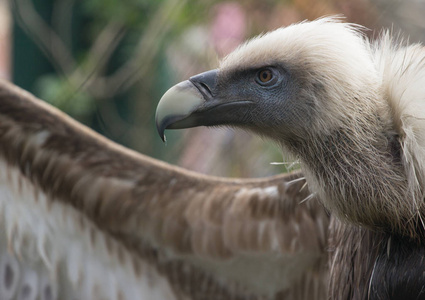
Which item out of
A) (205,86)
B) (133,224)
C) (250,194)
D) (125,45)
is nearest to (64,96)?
(125,45)

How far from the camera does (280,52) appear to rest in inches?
65.3

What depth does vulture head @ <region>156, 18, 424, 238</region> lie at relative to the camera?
5.23 feet

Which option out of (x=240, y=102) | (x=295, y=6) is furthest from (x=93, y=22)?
(x=240, y=102)

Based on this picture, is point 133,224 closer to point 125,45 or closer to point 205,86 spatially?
point 205,86

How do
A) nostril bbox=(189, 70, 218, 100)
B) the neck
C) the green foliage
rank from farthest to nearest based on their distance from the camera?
the green foliage → nostril bbox=(189, 70, 218, 100) → the neck

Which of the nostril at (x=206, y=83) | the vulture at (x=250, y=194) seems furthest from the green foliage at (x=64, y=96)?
the nostril at (x=206, y=83)

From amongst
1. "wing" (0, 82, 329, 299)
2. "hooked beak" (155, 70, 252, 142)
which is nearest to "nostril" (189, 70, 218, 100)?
"hooked beak" (155, 70, 252, 142)

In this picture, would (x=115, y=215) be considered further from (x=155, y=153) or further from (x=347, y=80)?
(x=155, y=153)

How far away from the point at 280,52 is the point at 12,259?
134 centimetres

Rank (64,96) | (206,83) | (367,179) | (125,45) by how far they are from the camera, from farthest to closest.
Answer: (125,45) → (64,96) → (206,83) → (367,179)

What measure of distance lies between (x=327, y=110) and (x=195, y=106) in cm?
29

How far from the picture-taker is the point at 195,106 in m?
1.68

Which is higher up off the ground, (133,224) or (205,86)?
(205,86)

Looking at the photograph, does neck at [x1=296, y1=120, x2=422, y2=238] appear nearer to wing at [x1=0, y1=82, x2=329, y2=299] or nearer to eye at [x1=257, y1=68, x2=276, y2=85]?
eye at [x1=257, y1=68, x2=276, y2=85]
